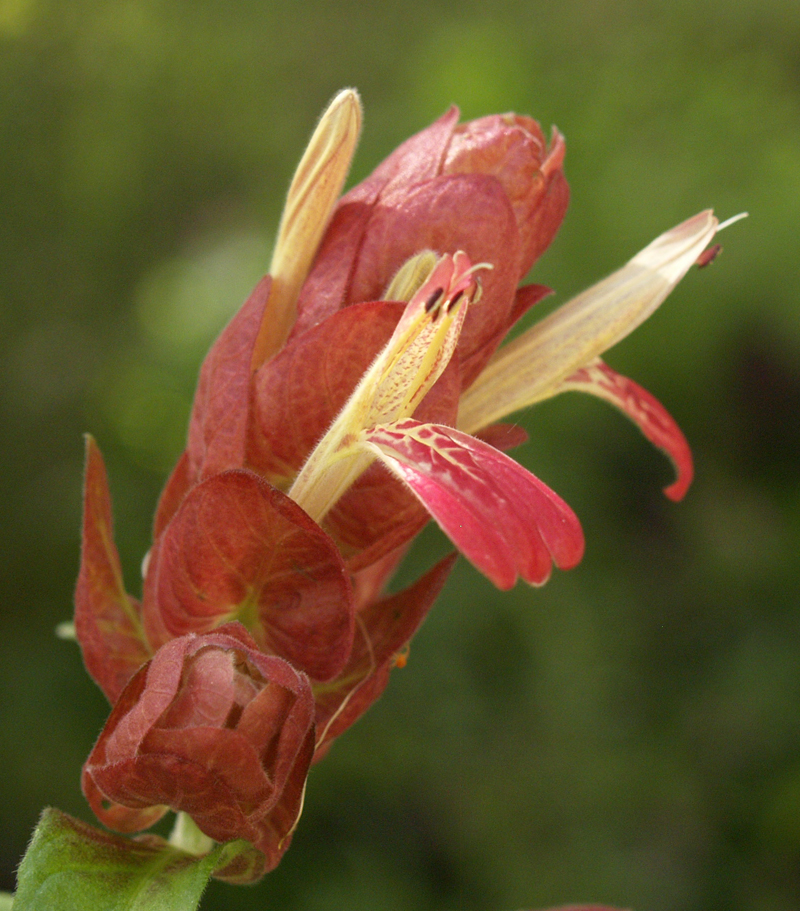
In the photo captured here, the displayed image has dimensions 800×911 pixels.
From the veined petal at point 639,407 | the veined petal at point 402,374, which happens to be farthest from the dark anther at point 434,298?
the veined petal at point 639,407

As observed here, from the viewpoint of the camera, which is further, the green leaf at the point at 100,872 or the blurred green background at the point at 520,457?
the blurred green background at the point at 520,457

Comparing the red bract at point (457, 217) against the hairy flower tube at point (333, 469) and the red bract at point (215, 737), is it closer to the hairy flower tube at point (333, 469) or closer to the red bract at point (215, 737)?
the hairy flower tube at point (333, 469)

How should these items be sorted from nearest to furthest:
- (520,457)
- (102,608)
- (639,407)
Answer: (102,608) < (639,407) < (520,457)

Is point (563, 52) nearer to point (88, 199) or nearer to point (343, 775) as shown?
point (88, 199)

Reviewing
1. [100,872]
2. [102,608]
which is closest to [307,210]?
[102,608]

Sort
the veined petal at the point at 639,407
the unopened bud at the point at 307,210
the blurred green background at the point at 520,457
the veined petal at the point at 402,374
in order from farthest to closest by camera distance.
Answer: the blurred green background at the point at 520,457
the veined petal at the point at 639,407
the unopened bud at the point at 307,210
the veined petal at the point at 402,374

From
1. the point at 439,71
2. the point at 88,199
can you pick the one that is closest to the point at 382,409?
the point at 439,71

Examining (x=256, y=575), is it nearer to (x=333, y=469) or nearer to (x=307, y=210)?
(x=333, y=469)
